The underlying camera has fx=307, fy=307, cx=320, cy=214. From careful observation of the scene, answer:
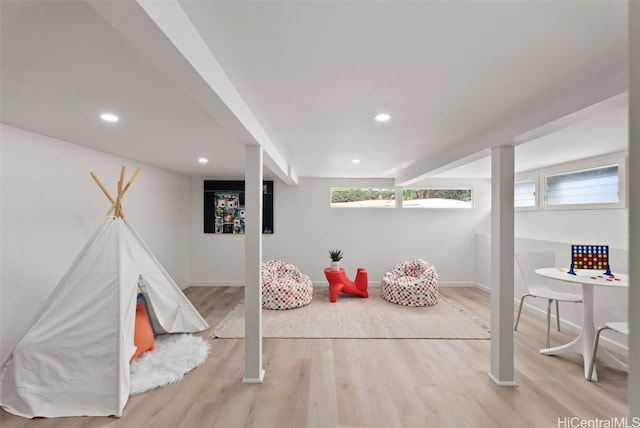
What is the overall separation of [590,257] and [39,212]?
530 cm

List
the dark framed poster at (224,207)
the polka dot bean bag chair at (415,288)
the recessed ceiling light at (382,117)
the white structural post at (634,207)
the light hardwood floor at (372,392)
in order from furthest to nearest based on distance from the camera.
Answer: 1. the dark framed poster at (224,207)
2. the polka dot bean bag chair at (415,288)
3. the recessed ceiling light at (382,117)
4. the light hardwood floor at (372,392)
5. the white structural post at (634,207)

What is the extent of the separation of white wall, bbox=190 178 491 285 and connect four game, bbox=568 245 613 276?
9.73 feet

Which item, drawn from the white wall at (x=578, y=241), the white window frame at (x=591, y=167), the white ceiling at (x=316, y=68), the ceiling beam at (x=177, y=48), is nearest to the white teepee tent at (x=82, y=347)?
the white ceiling at (x=316, y=68)

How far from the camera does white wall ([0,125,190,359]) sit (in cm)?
257

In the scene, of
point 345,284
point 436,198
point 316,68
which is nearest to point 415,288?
point 345,284

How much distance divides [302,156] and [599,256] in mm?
3338

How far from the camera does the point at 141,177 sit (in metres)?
4.44

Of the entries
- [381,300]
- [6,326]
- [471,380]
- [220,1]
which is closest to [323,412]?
[471,380]

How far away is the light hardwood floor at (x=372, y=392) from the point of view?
2.11m

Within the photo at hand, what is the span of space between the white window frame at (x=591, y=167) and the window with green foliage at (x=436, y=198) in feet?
4.69

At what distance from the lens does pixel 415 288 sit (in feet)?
15.6

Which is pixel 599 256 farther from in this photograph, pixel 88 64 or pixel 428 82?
pixel 88 64

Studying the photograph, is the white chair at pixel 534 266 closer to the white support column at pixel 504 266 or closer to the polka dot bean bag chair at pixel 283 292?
the white support column at pixel 504 266

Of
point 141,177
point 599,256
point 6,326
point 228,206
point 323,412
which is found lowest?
point 323,412
